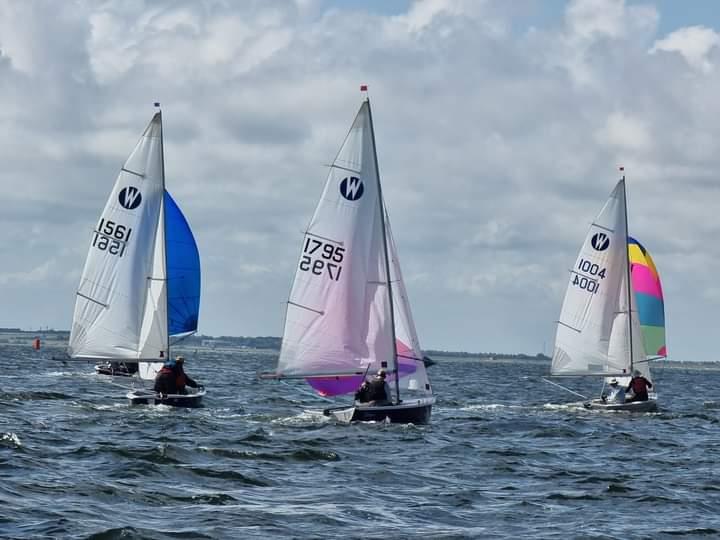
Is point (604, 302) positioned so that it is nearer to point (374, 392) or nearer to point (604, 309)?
point (604, 309)

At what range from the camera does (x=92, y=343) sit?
42.6m

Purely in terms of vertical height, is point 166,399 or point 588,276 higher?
point 588,276

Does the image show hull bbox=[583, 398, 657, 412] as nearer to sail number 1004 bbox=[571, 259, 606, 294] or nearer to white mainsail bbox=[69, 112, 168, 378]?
sail number 1004 bbox=[571, 259, 606, 294]

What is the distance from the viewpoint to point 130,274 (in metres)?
42.4

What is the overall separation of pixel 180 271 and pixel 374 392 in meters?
15.6

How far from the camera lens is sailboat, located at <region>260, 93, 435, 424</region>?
1388 inches

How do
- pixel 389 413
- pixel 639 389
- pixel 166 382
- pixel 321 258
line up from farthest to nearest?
1. pixel 639 389
2. pixel 166 382
3. pixel 321 258
4. pixel 389 413

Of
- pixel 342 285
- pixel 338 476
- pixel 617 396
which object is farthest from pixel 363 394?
pixel 617 396

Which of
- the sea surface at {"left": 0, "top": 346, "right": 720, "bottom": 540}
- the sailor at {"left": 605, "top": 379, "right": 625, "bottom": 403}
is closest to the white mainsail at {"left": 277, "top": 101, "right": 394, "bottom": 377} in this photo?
the sea surface at {"left": 0, "top": 346, "right": 720, "bottom": 540}

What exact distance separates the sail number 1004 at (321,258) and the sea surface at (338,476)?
388 centimetres

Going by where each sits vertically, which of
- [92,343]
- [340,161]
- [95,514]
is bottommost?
[95,514]

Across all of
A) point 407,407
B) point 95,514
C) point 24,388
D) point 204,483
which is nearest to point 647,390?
point 407,407

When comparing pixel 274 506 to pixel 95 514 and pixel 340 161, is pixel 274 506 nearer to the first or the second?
pixel 95 514

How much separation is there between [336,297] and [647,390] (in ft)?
48.3
